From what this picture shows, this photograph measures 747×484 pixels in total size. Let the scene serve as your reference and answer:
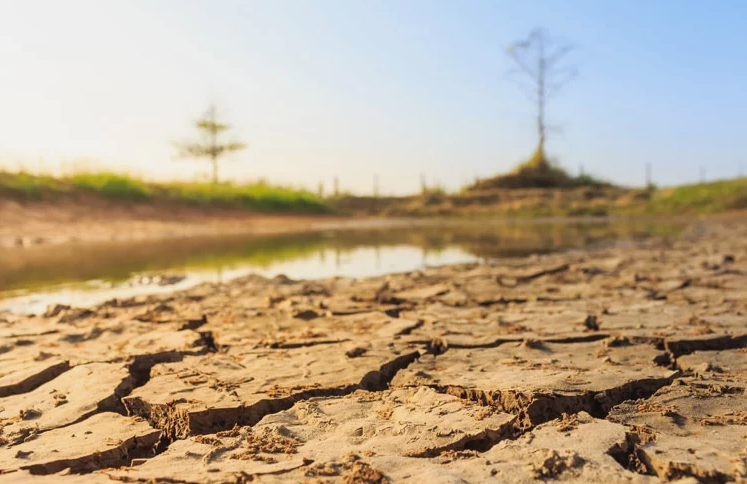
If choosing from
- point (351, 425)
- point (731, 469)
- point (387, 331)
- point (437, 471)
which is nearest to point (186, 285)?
point (387, 331)

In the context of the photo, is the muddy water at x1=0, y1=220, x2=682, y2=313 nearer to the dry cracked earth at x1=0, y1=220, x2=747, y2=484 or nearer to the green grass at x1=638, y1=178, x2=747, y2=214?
the dry cracked earth at x1=0, y1=220, x2=747, y2=484

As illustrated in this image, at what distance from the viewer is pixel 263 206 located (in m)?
20.7

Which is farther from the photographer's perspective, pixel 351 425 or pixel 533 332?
pixel 533 332

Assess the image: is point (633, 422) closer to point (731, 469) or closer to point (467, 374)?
point (731, 469)

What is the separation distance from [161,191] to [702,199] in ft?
55.4

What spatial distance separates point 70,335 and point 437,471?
2605 mm

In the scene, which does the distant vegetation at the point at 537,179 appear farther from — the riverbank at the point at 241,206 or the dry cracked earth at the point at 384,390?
the dry cracked earth at the point at 384,390

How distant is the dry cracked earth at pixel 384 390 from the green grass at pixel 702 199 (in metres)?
17.0

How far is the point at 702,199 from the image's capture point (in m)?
20.3

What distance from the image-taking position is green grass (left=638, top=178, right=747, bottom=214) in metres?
19.0

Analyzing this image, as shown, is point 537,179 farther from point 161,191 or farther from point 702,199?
point 161,191

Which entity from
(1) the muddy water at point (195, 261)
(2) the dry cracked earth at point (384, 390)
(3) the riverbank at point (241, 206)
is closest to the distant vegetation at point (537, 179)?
(3) the riverbank at point (241, 206)

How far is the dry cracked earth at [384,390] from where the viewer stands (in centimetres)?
166

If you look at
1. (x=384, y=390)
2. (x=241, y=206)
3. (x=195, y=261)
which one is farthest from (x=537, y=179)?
(x=384, y=390)
